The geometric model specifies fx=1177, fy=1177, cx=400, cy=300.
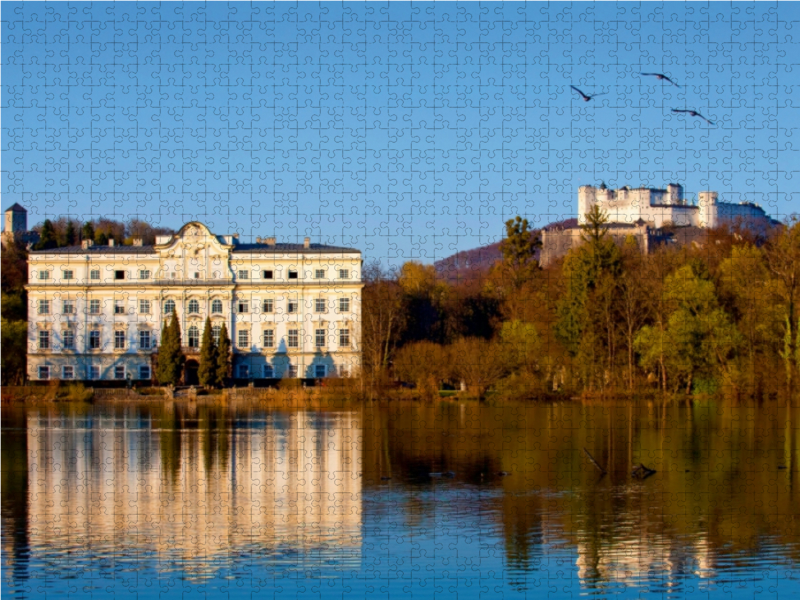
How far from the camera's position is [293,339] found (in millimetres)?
60156

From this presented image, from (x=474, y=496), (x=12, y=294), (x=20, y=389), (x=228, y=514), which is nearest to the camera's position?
(x=228, y=514)

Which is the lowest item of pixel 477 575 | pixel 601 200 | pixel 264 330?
pixel 477 575

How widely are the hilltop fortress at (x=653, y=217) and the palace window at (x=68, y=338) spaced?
2601 cm

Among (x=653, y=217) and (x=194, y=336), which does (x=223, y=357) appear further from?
(x=653, y=217)

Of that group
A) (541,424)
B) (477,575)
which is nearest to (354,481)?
(477,575)

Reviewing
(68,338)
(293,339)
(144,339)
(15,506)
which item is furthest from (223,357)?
(15,506)

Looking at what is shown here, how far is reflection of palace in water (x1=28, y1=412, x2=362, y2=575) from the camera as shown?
14539 mm

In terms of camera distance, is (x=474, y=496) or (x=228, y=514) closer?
(x=228, y=514)

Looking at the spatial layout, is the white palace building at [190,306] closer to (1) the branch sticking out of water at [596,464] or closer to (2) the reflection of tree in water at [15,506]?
(2) the reflection of tree in water at [15,506]

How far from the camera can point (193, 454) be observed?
A: 24844mm

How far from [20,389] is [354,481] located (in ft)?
104

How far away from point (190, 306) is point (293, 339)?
5.76 metres

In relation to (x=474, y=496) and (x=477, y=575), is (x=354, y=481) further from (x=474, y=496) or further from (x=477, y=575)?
(x=477, y=575)

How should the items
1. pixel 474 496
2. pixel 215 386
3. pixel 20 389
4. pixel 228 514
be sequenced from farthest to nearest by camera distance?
pixel 215 386, pixel 20 389, pixel 474 496, pixel 228 514
